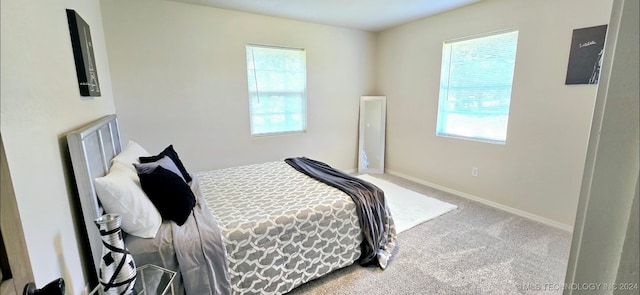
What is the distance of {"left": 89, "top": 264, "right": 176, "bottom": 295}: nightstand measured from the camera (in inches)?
53.3

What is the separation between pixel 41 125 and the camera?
110 cm

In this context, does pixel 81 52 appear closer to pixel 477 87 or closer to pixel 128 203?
pixel 128 203

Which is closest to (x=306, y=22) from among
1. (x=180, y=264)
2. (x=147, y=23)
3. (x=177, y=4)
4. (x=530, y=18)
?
(x=177, y=4)

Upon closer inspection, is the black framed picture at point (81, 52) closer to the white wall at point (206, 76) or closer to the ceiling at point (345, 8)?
the white wall at point (206, 76)

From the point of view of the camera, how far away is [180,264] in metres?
1.49

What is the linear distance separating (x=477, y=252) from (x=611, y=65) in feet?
8.17

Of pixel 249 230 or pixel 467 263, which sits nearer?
pixel 249 230

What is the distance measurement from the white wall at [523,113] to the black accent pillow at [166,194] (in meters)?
3.38

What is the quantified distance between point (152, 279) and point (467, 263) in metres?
2.23

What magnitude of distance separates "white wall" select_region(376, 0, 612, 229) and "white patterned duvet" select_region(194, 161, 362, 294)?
2.22 m

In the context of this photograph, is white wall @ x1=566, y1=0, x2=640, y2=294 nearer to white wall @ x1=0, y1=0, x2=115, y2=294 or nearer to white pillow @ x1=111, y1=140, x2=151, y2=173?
white wall @ x1=0, y1=0, x2=115, y2=294

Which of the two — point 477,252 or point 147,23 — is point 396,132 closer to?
point 477,252

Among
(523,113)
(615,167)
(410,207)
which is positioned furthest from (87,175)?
(523,113)

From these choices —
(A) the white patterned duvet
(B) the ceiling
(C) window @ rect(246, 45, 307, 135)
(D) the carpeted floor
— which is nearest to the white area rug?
(D) the carpeted floor
